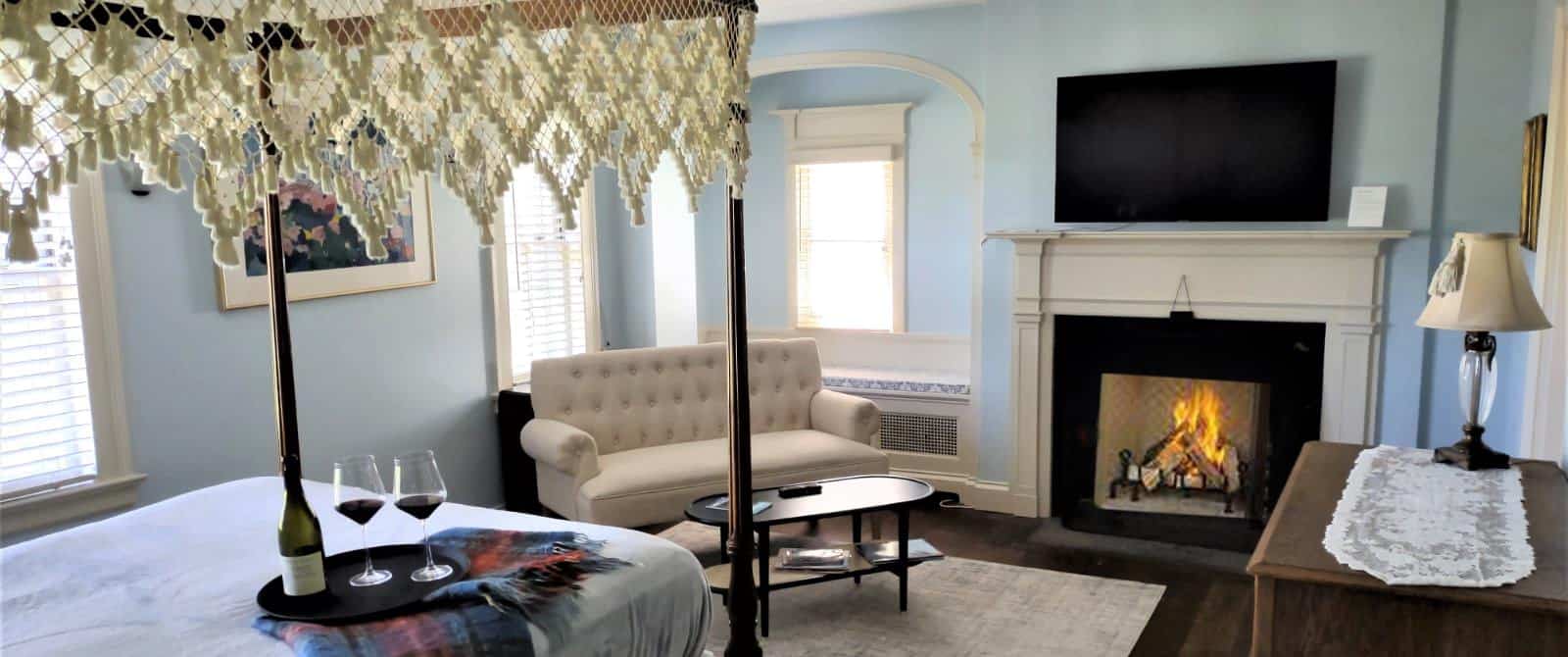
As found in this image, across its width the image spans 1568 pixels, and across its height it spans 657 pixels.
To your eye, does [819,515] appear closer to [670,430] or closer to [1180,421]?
[670,430]

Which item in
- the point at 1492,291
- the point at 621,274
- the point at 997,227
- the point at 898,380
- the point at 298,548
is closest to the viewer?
the point at 298,548

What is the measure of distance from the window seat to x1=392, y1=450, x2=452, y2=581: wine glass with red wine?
3.42 metres

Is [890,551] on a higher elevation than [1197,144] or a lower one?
lower

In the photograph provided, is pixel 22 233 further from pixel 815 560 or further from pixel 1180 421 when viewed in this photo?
pixel 1180 421

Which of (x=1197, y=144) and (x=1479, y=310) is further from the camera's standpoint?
(x=1197, y=144)

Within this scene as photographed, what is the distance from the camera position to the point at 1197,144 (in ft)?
14.4

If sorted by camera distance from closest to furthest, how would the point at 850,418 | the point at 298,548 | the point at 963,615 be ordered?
the point at 298,548
the point at 963,615
the point at 850,418

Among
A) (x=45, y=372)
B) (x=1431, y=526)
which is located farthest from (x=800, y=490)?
(x=45, y=372)

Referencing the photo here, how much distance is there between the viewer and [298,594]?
190cm

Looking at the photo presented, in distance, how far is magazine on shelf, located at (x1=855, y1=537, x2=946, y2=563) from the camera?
368 centimetres

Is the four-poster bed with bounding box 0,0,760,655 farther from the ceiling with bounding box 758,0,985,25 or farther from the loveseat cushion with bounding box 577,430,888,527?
the ceiling with bounding box 758,0,985,25

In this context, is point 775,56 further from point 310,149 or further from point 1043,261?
point 310,149

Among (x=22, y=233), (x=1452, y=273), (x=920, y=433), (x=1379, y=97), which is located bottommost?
(x=920, y=433)

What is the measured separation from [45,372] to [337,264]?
3.63ft
